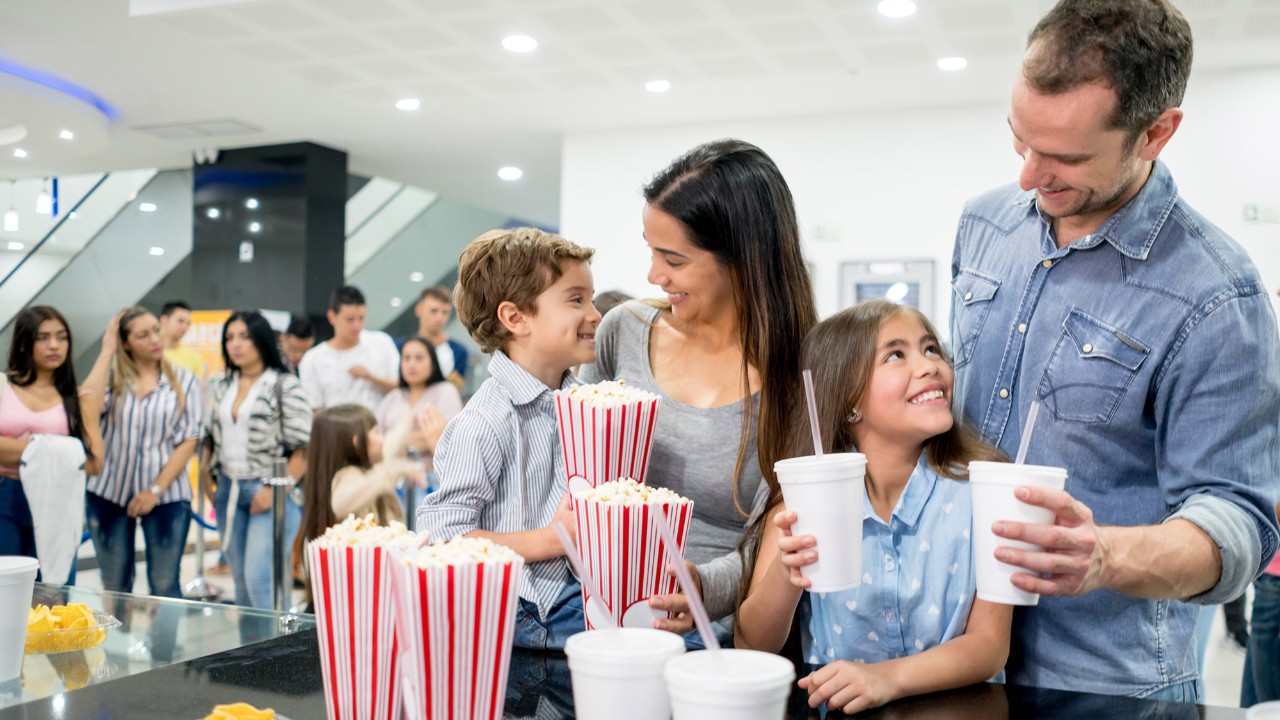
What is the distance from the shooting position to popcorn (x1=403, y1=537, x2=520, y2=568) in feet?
2.87

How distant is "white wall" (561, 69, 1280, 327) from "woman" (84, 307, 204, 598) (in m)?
2.99

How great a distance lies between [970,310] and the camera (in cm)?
173

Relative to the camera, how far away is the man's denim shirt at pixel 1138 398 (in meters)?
1.42

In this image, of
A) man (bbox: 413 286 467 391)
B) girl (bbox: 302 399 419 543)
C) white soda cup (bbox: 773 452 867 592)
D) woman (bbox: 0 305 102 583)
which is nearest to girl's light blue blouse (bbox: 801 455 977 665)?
white soda cup (bbox: 773 452 867 592)

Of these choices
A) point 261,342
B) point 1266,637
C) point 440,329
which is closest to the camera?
point 1266,637

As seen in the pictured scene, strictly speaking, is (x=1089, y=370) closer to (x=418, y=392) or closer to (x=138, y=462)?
(x=138, y=462)

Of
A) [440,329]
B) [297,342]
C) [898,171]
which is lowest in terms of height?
[297,342]

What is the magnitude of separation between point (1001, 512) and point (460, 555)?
23.3 inches

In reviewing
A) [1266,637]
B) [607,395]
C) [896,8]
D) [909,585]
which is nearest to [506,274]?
[607,395]

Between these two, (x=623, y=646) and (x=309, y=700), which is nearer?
(x=623, y=646)

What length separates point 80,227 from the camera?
316 inches

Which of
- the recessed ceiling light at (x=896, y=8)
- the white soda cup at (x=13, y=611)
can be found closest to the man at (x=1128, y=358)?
the white soda cup at (x=13, y=611)

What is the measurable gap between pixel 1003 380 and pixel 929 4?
13.2 ft

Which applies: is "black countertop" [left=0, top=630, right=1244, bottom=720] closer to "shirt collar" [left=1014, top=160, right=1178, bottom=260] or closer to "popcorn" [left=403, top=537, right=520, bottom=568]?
"popcorn" [left=403, top=537, right=520, bottom=568]
